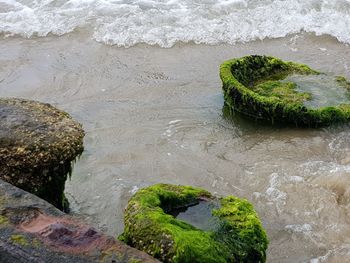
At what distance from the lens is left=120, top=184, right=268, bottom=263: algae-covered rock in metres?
3.81

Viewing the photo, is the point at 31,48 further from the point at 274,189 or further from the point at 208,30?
the point at 274,189

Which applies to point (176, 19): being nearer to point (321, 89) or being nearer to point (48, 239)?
point (321, 89)

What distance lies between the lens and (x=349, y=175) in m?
5.74

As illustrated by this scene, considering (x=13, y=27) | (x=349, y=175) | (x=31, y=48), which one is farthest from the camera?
(x=13, y=27)

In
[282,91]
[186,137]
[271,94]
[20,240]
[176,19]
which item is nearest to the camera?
[20,240]

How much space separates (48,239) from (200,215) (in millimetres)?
1750

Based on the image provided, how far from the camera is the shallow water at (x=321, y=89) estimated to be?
7328mm

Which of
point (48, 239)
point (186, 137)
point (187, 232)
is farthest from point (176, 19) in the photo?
point (48, 239)

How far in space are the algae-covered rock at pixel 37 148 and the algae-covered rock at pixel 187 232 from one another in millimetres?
713

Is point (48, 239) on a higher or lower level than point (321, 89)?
higher

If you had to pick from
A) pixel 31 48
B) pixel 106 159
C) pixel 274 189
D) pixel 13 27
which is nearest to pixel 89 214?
pixel 106 159

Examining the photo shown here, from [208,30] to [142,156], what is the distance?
4504 millimetres

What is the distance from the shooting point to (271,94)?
24.5 ft

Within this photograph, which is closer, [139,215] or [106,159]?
[139,215]
